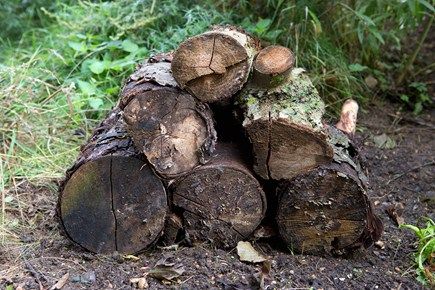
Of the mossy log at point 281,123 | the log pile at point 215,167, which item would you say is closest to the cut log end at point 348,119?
the log pile at point 215,167

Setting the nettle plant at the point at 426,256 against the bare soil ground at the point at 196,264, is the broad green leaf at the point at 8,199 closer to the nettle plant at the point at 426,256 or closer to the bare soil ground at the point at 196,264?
the bare soil ground at the point at 196,264

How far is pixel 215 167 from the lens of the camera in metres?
2.71

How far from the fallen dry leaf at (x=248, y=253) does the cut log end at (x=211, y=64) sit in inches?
25.1

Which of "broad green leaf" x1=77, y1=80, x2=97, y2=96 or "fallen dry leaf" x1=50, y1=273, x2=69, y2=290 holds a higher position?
"fallen dry leaf" x1=50, y1=273, x2=69, y2=290

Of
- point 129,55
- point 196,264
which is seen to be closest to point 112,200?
point 196,264

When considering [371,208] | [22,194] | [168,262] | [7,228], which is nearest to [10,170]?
[22,194]

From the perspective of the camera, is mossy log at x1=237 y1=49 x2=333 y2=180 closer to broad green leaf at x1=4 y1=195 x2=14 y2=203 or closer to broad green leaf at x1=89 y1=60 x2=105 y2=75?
broad green leaf at x1=4 y1=195 x2=14 y2=203

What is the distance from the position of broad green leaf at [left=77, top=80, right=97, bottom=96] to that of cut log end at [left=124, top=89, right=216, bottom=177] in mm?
1716

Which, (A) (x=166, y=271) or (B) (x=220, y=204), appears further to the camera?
(B) (x=220, y=204)

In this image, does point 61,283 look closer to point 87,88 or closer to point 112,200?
point 112,200

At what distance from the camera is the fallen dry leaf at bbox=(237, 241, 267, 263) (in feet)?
9.02

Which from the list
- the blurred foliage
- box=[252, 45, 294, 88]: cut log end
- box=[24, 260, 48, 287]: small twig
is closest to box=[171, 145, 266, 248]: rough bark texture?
box=[252, 45, 294, 88]: cut log end

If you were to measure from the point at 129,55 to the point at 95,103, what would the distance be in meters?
0.56

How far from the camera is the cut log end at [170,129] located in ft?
8.54
